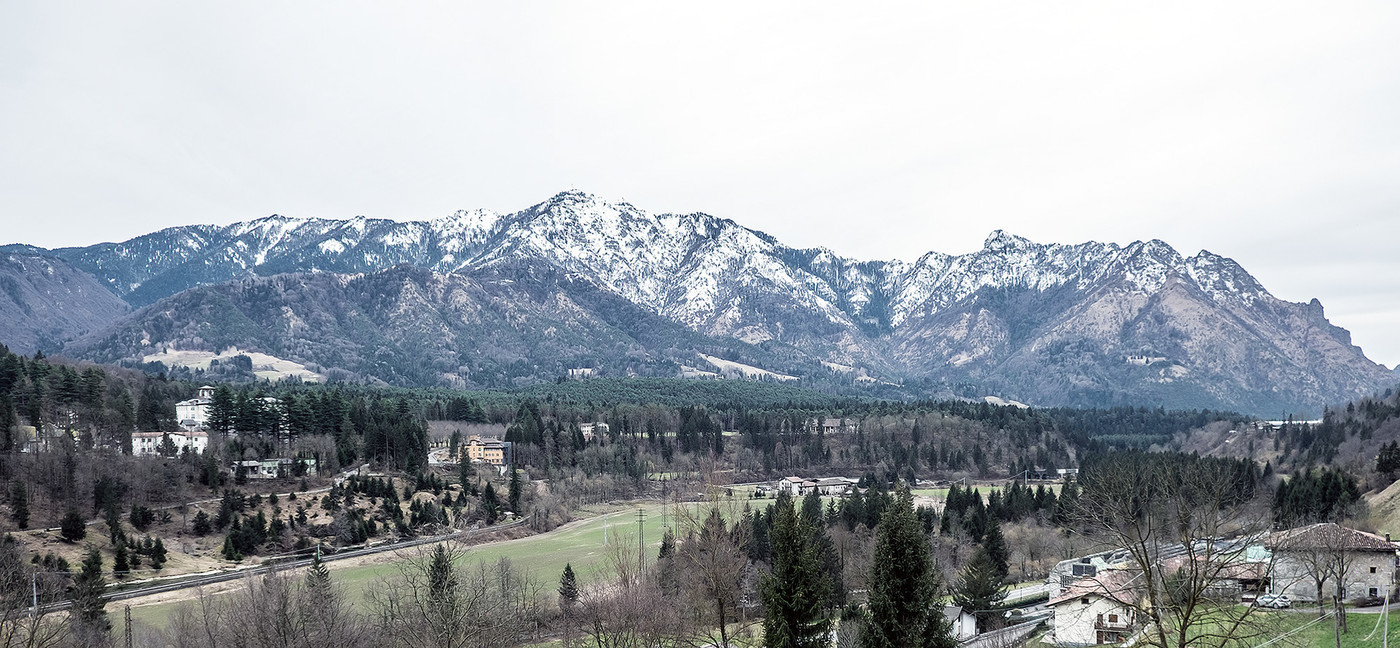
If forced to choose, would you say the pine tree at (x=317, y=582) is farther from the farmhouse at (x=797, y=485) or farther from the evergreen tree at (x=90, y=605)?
the farmhouse at (x=797, y=485)

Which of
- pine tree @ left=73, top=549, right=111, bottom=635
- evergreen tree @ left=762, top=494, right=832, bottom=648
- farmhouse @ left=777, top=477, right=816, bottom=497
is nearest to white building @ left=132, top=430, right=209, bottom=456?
pine tree @ left=73, top=549, right=111, bottom=635

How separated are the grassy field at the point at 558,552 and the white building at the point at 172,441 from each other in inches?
1568

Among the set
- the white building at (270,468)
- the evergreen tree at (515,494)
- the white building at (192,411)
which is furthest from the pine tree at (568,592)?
the white building at (192,411)

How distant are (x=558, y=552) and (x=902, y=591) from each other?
66.9 metres

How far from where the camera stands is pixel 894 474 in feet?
535

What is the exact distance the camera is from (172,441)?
10844 centimetres

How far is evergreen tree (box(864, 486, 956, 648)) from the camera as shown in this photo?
31516 millimetres

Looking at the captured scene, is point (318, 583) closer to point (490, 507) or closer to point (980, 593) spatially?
point (980, 593)

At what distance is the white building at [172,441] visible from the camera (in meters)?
109

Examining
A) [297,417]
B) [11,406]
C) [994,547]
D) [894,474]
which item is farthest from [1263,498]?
[11,406]

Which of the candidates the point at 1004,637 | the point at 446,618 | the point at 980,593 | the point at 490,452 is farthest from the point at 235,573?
the point at 490,452

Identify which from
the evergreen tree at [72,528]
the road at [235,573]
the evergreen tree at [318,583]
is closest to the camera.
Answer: the evergreen tree at [318,583]

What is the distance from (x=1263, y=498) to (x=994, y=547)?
3099 cm

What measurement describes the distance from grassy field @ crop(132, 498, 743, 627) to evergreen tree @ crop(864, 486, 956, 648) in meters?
22.9
